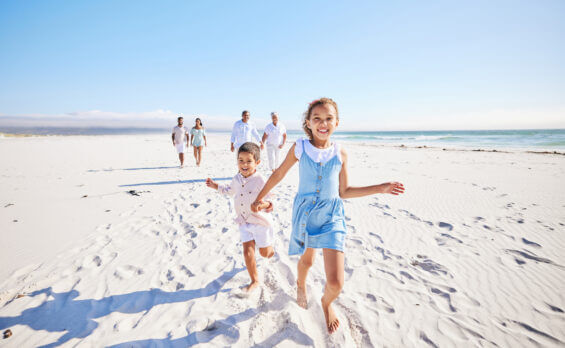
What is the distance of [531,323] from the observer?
2234 mm

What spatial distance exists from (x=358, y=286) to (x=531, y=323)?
1655 millimetres

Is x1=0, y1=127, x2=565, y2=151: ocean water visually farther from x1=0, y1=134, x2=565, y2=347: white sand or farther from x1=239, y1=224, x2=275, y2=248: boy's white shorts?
x1=239, y1=224, x2=275, y2=248: boy's white shorts

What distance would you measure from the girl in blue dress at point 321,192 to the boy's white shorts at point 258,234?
45cm

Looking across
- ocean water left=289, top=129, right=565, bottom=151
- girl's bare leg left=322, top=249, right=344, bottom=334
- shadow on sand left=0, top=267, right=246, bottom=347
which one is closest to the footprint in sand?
girl's bare leg left=322, top=249, right=344, bottom=334

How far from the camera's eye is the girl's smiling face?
6.73 ft

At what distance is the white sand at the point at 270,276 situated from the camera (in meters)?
2.11

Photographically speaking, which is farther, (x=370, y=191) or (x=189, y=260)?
(x=189, y=260)

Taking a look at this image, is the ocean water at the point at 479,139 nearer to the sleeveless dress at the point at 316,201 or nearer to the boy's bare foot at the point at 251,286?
the sleeveless dress at the point at 316,201

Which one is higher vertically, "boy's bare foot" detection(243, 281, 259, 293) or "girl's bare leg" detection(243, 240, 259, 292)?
"girl's bare leg" detection(243, 240, 259, 292)

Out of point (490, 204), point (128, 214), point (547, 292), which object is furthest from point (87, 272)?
point (490, 204)

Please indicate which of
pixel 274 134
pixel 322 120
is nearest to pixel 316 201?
pixel 322 120

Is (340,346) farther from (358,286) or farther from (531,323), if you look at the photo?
(531,323)

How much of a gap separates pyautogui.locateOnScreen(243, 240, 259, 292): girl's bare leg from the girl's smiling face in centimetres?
146

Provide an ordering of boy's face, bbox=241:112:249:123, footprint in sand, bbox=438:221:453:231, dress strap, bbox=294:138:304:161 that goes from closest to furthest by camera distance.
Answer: dress strap, bbox=294:138:304:161 → footprint in sand, bbox=438:221:453:231 → boy's face, bbox=241:112:249:123
